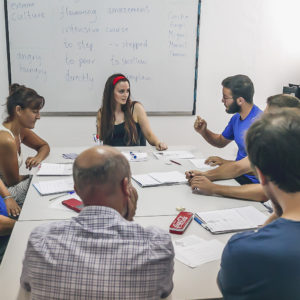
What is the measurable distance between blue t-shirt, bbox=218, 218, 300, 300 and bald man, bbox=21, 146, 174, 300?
0.21m

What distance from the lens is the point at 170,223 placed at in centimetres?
171

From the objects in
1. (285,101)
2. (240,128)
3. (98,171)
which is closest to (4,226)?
(98,171)

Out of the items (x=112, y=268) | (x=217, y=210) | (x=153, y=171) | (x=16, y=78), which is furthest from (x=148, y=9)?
(x=112, y=268)

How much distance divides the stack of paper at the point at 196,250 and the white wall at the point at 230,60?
2487 mm

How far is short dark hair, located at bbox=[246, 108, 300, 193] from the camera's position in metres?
0.97

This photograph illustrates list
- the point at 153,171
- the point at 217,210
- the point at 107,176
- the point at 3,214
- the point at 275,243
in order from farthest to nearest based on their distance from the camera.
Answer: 1. the point at 153,171
2. the point at 3,214
3. the point at 217,210
4. the point at 107,176
5. the point at 275,243

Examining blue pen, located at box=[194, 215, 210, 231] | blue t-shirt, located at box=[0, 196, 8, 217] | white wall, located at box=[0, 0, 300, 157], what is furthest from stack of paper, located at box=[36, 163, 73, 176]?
white wall, located at box=[0, 0, 300, 157]

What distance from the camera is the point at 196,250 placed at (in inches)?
57.6

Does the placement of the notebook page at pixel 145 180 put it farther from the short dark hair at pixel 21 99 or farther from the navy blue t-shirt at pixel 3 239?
the short dark hair at pixel 21 99

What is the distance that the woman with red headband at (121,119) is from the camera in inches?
129

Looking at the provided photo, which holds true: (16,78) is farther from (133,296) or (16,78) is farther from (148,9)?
(133,296)

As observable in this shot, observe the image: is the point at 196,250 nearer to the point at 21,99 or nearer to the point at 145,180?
the point at 145,180

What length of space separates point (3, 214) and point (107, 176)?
44.7 inches

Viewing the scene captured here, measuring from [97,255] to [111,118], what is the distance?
2.37 m
